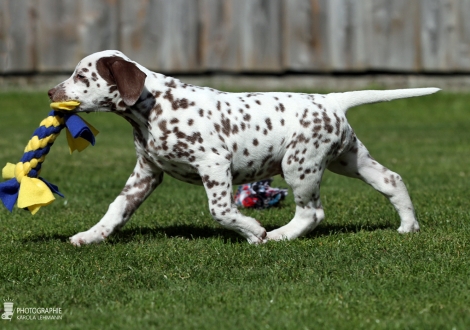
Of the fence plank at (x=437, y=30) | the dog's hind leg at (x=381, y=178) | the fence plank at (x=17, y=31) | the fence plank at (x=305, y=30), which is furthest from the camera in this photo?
the fence plank at (x=437, y=30)

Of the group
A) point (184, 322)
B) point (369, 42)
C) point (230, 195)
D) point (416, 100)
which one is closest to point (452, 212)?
point (230, 195)

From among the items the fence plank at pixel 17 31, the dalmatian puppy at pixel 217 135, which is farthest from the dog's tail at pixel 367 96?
the fence plank at pixel 17 31

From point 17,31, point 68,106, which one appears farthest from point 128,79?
point 17,31

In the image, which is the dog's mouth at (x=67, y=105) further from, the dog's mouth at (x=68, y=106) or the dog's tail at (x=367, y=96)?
the dog's tail at (x=367, y=96)

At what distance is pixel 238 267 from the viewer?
5027mm

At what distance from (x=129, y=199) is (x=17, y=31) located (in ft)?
29.8

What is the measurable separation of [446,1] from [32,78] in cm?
740

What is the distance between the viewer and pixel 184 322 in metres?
4.01

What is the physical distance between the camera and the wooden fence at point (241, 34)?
46.3 ft

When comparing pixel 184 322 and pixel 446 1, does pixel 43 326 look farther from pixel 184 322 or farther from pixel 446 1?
pixel 446 1

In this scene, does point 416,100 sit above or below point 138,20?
below

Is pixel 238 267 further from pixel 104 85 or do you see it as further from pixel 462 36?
pixel 462 36

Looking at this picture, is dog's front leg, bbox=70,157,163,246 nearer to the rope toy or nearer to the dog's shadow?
the dog's shadow

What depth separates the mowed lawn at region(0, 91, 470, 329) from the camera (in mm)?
4090
